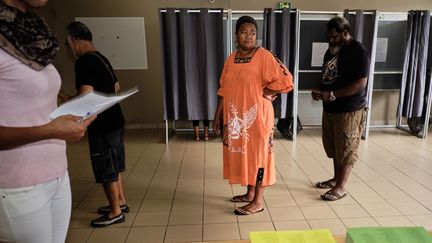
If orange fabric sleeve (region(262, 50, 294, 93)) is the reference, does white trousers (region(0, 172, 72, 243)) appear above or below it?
below

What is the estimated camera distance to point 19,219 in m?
0.83

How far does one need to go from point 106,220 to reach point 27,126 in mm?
1615

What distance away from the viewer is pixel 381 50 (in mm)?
4695

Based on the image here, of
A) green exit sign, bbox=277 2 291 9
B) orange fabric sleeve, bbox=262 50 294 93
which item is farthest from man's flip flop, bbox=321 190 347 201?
green exit sign, bbox=277 2 291 9

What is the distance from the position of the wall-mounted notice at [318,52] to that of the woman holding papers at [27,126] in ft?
14.0

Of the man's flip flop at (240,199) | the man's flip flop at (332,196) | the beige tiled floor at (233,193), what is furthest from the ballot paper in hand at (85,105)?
the man's flip flop at (332,196)

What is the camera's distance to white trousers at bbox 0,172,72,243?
81 cm

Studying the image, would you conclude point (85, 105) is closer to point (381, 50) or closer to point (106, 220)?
point (106, 220)

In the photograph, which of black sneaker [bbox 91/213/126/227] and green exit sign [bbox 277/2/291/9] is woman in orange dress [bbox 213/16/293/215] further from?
green exit sign [bbox 277/2/291/9]

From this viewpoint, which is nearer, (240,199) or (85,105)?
(85,105)

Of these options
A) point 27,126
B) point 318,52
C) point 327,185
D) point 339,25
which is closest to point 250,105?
point 339,25

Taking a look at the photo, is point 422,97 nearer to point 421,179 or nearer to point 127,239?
point 421,179

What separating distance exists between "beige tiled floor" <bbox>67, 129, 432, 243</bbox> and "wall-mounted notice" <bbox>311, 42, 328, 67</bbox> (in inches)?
50.6

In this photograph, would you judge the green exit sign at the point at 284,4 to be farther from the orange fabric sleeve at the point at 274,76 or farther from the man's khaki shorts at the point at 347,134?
the orange fabric sleeve at the point at 274,76
